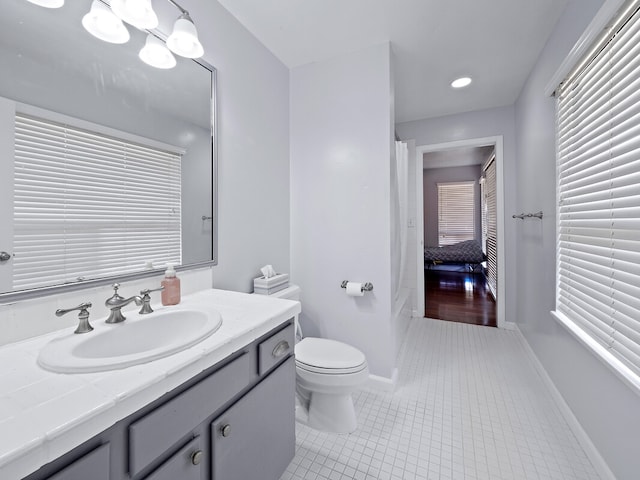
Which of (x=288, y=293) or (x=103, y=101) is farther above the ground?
(x=103, y=101)

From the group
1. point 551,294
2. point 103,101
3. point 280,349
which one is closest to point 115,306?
point 280,349

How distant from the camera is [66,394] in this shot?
0.57m

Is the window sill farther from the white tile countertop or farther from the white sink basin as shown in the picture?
the white sink basin

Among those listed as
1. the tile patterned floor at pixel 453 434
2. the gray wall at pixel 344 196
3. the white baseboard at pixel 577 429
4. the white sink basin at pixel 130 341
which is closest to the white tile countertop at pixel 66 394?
the white sink basin at pixel 130 341

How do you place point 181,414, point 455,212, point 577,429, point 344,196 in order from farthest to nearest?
point 455,212 → point 344,196 → point 577,429 → point 181,414

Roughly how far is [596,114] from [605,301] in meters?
0.88

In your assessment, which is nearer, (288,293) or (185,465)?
(185,465)

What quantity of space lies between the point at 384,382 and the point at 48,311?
1838mm

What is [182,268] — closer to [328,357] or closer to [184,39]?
[328,357]

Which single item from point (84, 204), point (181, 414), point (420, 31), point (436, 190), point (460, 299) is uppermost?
point (420, 31)

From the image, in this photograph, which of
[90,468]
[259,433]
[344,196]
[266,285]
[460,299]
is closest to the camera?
[90,468]

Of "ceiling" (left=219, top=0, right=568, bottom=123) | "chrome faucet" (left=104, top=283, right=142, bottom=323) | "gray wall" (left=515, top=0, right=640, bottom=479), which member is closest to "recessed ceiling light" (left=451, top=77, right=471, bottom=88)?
"ceiling" (left=219, top=0, right=568, bottom=123)

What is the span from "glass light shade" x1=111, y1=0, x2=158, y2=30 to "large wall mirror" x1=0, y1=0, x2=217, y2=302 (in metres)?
0.10

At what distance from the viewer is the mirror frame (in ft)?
2.80
